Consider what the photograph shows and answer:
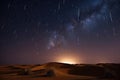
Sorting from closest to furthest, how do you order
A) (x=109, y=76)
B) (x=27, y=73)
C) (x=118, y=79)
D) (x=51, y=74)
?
1. (x=118, y=79)
2. (x=109, y=76)
3. (x=51, y=74)
4. (x=27, y=73)

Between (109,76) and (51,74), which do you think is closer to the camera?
(109,76)

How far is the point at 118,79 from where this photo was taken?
1580cm

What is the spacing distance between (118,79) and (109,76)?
49.6 inches

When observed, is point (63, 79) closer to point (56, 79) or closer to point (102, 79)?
point (56, 79)

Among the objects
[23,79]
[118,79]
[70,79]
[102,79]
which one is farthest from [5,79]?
[118,79]

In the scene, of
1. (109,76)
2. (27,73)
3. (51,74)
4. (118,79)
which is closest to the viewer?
(118,79)

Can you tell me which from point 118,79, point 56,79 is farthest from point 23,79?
point 118,79

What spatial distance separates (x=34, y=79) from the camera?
54.3ft

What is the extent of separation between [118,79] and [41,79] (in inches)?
234

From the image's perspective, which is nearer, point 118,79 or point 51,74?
point 118,79

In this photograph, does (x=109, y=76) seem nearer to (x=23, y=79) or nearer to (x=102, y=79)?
(x=102, y=79)

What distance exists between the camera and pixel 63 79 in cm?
1648

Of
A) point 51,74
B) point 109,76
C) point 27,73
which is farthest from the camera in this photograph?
point 27,73

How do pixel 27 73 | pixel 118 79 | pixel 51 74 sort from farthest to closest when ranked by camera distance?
pixel 27 73, pixel 51 74, pixel 118 79
